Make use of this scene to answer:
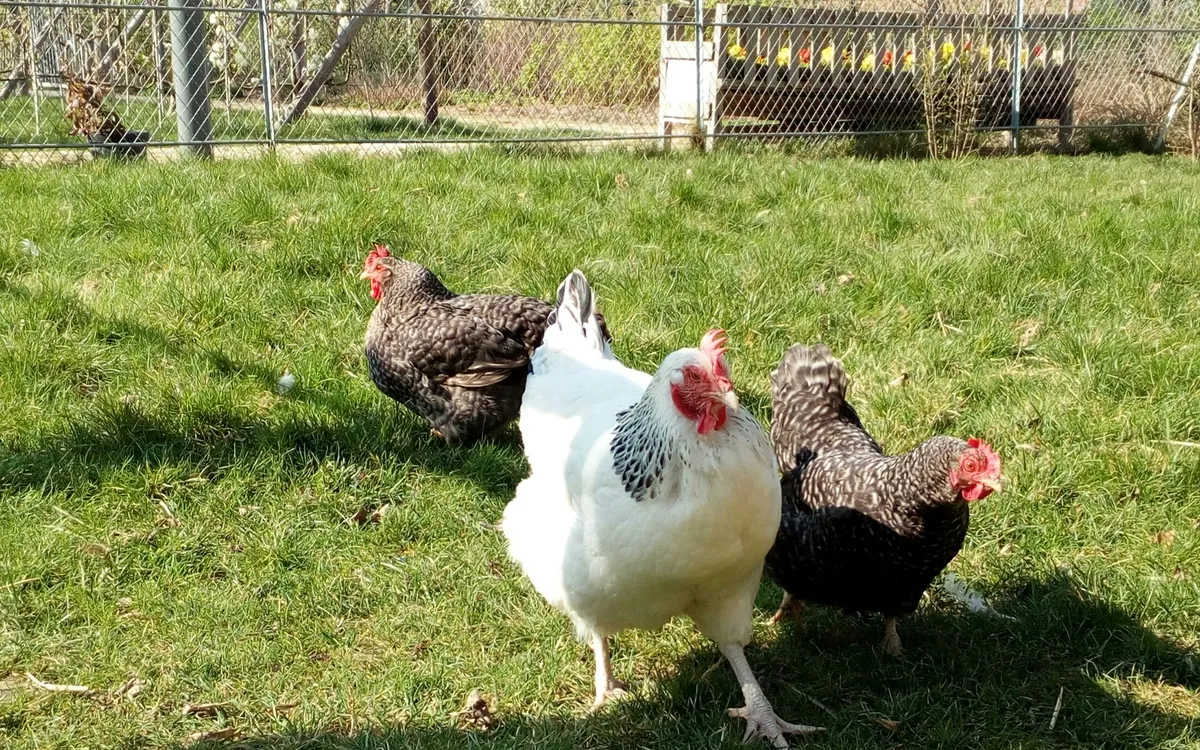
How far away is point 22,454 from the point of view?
3953 mm

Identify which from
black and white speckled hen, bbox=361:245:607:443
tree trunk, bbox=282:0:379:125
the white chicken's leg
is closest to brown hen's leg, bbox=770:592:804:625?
the white chicken's leg

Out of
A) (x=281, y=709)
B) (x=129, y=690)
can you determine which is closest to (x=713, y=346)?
(x=281, y=709)

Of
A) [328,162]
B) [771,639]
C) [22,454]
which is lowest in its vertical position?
[771,639]

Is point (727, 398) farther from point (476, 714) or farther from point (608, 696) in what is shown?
point (476, 714)

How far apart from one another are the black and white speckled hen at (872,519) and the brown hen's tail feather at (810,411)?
10mm

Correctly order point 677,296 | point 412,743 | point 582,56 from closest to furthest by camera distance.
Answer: point 412,743
point 677,296
point 582,56

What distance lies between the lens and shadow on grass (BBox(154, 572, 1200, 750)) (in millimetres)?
2846

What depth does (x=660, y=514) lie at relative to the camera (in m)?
2.57

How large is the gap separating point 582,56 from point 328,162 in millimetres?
3752

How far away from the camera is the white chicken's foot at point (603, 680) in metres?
3.01

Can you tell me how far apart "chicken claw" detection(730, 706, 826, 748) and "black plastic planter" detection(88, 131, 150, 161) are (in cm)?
615

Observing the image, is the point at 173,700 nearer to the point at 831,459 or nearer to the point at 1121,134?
the point at 831,459

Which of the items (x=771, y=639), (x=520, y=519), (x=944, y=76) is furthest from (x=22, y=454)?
(x=944, y=76)

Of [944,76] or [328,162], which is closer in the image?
[328,162]
